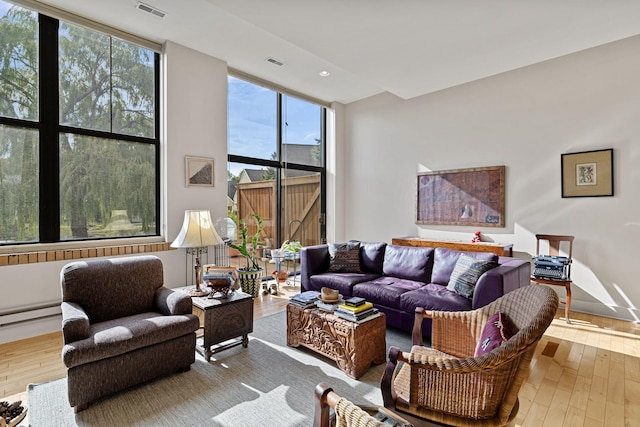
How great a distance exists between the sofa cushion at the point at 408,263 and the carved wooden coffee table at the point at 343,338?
3.59 ft

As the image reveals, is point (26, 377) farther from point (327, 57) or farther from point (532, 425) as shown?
point (327, 57)

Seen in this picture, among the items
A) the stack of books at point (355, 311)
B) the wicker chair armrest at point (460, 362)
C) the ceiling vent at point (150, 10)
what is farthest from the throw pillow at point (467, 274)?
Result: the ceiling vent at point (150, 10)

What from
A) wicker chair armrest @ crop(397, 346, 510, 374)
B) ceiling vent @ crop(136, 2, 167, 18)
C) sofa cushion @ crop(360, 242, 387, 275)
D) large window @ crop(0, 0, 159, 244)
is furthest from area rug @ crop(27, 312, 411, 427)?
ceiling vent @ crop(136, 2, 167, 18)

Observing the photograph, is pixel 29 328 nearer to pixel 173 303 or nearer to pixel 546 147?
pixel 173 303

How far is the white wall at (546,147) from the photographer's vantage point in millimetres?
3664

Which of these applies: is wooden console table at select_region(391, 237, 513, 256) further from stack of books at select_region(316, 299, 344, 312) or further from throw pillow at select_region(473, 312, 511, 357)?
throw pillow at select_region(473, 312, 511, 357)

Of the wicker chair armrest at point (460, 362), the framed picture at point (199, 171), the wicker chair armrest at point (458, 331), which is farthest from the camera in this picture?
the framed picture at point (199, 171)

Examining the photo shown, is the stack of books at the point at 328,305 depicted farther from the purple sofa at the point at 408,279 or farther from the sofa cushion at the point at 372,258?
the sofa cushion at the point at 372,258

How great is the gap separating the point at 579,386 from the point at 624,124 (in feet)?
10.00

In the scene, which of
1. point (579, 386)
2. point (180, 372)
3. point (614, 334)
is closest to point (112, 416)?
point (180, 372)

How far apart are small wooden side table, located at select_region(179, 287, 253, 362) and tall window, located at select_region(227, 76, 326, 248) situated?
91.9 inches

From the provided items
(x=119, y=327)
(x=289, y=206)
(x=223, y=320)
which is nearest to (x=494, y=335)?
(x=223, y=320)

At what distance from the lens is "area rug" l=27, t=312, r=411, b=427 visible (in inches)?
76.2

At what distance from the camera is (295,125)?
5.98m
